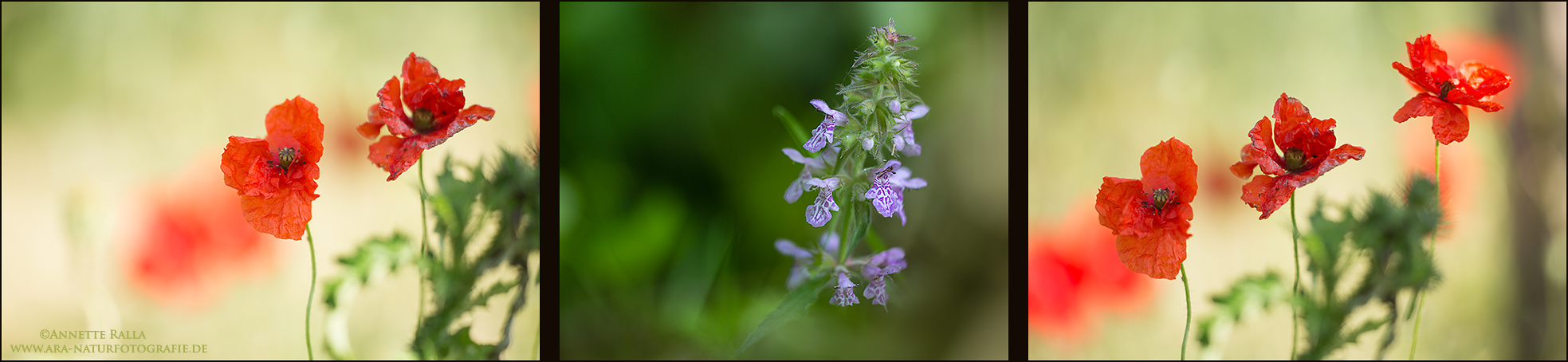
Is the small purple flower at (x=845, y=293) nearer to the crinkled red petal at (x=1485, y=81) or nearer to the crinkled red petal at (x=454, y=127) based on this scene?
the crinkled red petal at (x=454, y=127)

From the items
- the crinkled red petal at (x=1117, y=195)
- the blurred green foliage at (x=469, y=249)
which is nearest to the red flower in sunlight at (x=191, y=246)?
the blurred green foliage at (x=469, y=249)

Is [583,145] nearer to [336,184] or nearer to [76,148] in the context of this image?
[336,184]

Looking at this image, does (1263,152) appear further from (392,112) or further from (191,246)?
(191,246)

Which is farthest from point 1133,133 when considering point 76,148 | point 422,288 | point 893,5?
point 76,148

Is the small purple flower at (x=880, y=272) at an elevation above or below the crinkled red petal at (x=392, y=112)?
below

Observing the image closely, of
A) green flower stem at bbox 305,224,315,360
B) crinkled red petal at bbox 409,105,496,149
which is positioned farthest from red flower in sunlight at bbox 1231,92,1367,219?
green flower stem at bbox 305,224,315,360

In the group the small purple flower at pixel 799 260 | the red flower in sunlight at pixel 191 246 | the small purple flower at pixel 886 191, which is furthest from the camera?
the red flower in sunlight at pixel 191 246

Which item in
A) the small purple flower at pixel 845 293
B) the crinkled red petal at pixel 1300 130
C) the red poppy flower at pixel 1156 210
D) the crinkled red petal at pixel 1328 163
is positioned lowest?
the small purple flower at pixel 845 293
